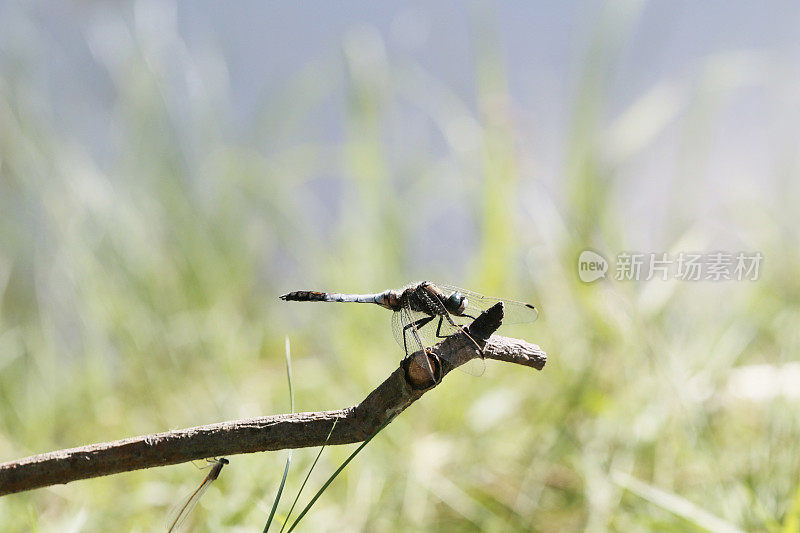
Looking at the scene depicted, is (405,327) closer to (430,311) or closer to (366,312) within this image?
(430,311)

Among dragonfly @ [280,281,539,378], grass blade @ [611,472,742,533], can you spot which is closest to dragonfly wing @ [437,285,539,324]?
dragonfly @ [280,281,539,378]

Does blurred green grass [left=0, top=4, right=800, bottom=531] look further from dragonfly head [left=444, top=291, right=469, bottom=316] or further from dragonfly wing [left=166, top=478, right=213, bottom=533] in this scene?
dragonfly head [left=444, top=291, right=469, bottom=316]

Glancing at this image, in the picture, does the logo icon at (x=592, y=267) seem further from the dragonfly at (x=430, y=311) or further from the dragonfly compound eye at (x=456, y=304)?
the dragonfly compound eye at (x=456, y=304)

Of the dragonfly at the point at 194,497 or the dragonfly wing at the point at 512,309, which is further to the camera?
the dragonfly wing at the point at 512,309

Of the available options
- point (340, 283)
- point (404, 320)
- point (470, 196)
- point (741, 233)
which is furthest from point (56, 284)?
point (741, 233)

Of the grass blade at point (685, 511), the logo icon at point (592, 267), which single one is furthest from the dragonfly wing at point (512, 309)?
the logo icon at point (592, 267)

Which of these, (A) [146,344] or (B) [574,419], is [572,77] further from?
(A) [146,344]
